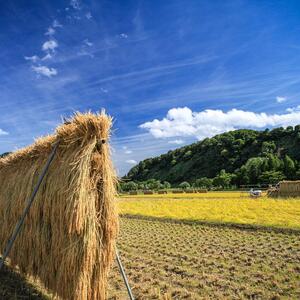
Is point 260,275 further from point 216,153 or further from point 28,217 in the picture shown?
point 216,153

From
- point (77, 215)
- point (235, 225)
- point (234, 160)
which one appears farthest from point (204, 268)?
point (234, 160)

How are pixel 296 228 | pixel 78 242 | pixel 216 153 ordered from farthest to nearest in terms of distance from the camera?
pixel 216 153 → pixel 296 228 → pixel 78 242

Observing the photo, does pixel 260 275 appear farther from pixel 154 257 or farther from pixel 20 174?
pixel 20 174

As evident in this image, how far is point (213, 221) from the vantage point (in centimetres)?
Answer: 1567

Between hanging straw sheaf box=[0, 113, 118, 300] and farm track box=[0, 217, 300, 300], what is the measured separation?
1.36 m

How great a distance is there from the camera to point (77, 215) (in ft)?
13.5

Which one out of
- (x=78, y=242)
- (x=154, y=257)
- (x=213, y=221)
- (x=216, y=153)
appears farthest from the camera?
(x=216, y=153)

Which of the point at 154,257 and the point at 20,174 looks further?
the point at 154,257

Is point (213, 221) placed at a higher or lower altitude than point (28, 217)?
lower

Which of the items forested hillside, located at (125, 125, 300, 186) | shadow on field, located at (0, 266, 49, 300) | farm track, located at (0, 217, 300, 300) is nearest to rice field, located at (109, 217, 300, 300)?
farm track, located at (0, 217, 300, 300)

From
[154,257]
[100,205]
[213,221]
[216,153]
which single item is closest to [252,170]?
[216,153]

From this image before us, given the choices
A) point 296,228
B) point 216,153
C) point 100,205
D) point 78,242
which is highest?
point 216,153

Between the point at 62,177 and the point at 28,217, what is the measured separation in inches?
Result: 60.4

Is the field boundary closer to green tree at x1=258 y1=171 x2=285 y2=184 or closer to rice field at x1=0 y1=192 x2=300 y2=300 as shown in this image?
rice field at x1=0 y1=192 x2=300 y2=300
